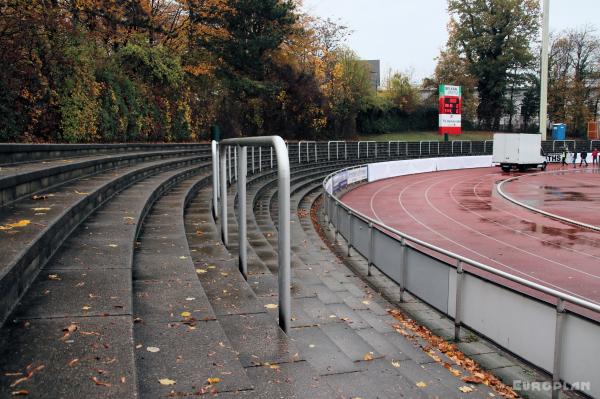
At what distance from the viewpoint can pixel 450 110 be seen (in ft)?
159

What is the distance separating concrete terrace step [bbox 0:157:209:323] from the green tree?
7103 centimetres

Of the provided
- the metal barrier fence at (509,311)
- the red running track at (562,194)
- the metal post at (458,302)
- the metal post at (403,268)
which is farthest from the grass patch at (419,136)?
the metal post at (458,302)

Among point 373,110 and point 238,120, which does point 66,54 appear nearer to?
point 238,120

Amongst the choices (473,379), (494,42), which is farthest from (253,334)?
(494,42)

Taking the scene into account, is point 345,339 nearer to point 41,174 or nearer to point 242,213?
point 242,213

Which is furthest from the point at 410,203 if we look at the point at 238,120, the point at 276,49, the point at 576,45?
the point at 576,45

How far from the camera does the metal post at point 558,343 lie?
486cm

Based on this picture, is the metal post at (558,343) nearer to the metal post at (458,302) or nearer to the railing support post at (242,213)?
the metal post at (458,302)

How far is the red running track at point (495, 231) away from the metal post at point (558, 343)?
12.7 feet

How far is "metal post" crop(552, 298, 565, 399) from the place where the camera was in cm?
486

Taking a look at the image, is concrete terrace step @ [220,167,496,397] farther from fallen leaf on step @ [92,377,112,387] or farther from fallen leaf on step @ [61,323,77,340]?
fallen leaf on step @ [61,323,77,340]

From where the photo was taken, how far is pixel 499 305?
19.3ft

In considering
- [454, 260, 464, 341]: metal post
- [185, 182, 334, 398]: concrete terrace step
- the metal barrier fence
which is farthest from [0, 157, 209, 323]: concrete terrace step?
[454, 260, 464, 341]: metal post

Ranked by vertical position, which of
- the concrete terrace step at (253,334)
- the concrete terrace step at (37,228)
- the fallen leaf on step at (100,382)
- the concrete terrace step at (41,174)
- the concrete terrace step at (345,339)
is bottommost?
the concrete terrace step at (345,339)
